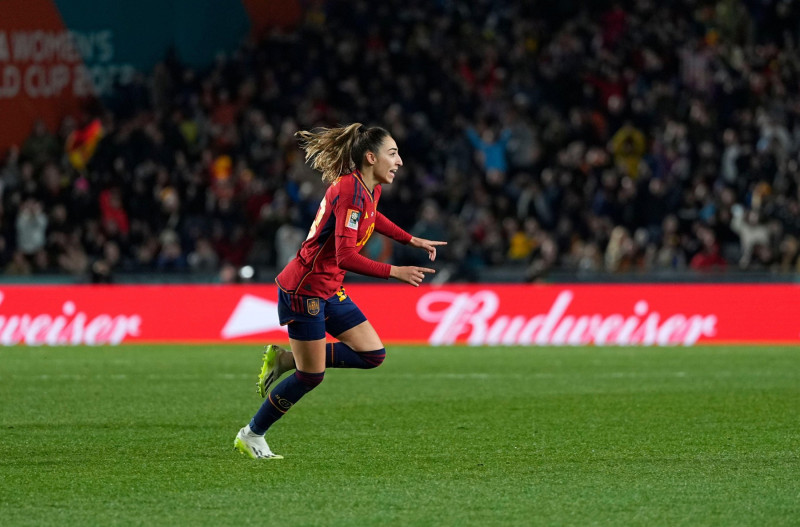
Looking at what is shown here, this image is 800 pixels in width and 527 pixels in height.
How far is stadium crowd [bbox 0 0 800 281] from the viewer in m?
19.3

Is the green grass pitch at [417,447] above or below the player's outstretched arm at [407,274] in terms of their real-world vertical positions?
below

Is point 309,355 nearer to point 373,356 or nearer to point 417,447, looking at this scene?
point 373,356

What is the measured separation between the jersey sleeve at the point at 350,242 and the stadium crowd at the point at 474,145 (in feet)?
36.7

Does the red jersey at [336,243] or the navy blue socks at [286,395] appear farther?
the navy blue socks at [286,395]

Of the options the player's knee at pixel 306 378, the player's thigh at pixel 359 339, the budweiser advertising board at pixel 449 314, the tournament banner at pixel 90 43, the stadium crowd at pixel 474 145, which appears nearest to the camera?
the player's knee at pixel 306 378

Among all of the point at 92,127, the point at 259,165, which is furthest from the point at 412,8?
the point at 92,127

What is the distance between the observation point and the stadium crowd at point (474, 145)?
758 inches

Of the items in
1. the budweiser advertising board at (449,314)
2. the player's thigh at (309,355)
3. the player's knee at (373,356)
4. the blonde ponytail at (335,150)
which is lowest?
the budweiser advertising board at (449,314)

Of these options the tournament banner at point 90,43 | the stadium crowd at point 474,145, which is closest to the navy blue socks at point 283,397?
the stadium crowd at point 474,145

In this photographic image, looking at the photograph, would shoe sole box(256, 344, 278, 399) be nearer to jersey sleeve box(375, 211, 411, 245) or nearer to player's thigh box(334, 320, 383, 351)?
player's thigh box(334, 320, 383, 351)

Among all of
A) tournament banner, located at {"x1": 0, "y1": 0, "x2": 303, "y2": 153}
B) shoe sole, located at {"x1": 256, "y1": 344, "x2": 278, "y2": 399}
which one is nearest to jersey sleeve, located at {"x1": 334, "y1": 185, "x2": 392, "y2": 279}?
shoe sole, located at {"x1": 256, "y1": 344, "x2": 278, "y2": 399}

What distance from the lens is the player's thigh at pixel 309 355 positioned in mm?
7180

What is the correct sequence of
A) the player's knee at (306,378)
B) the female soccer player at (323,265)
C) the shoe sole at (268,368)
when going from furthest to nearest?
the shoe sole at (268,368) → the player's knee at (306,378) → the female soccer player at (323,265)

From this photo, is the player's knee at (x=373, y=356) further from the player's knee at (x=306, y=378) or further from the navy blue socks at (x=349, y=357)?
the player's knee at (x=306, y=378)
